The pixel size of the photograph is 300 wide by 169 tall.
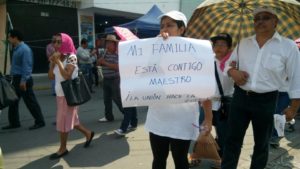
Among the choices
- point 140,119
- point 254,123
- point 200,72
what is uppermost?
point 200,72

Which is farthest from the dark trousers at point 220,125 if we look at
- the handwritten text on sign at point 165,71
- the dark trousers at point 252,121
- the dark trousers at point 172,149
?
the handwritten text on sign at point 165,71

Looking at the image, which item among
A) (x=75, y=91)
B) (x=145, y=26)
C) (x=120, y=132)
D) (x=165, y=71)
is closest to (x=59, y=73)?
(x=75, y=91)

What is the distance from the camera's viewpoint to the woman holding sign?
9.59 ft

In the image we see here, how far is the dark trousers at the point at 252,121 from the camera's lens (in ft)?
11.7

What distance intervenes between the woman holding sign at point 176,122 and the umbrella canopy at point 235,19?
887 mm

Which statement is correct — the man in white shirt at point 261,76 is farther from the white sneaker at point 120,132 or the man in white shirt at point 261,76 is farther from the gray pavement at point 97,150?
the white sneaker at point 120,132

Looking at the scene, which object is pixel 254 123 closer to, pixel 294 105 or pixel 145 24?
pixel 294 105

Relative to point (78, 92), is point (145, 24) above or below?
above

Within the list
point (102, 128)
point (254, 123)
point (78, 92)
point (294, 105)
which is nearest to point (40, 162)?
point (78, 92)

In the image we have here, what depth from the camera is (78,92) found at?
5.02 metres

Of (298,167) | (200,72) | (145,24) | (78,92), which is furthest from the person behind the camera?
(145,24)

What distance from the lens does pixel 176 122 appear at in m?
2.99

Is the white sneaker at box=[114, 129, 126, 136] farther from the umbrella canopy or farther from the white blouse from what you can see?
the umbrella canopy

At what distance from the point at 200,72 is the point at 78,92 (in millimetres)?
2572
